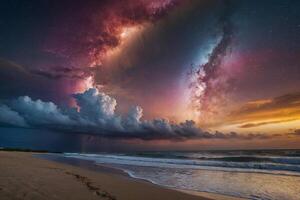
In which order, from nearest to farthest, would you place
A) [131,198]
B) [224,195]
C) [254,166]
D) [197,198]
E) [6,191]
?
1. [6,191]
2. [131,198]
3. [197,198]
4. [224,195]
5. [254,166]

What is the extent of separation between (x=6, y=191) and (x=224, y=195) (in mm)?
8684

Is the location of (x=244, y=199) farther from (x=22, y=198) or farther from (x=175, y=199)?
(x=22, y=198)

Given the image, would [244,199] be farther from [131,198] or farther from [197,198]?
[131,198]

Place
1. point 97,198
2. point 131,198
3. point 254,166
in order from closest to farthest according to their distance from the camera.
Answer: point 97,198 < point 131,198 < point 254,166

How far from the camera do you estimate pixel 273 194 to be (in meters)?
11.4

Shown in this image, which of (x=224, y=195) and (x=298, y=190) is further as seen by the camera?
(x=298, y=190)

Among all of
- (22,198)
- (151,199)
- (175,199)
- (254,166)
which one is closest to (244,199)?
(175,199)

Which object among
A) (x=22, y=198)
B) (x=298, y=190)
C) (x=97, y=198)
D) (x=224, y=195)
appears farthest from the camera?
(x=298, y=190)

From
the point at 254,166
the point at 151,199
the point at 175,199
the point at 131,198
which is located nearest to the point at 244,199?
the point at 175,199

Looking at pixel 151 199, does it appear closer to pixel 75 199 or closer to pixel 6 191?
pixel 75 199

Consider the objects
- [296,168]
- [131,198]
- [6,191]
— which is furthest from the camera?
[296,168]

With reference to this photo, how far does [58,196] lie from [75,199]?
0.61m

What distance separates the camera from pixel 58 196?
25.0 feet

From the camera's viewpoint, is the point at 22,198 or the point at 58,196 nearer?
the point at 22,198
